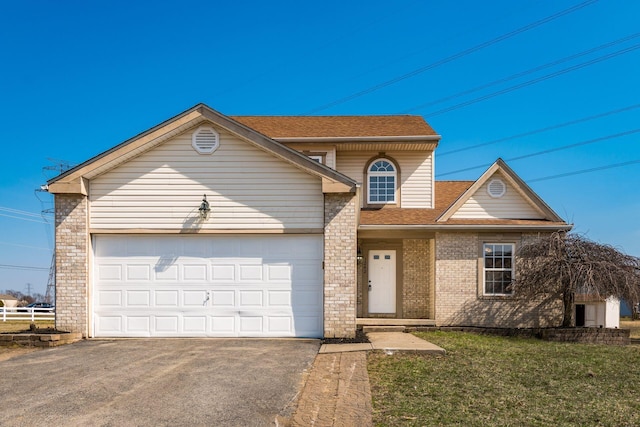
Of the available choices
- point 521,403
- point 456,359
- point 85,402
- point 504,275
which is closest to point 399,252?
point 504,275

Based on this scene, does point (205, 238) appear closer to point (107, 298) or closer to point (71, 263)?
point (107, 298)

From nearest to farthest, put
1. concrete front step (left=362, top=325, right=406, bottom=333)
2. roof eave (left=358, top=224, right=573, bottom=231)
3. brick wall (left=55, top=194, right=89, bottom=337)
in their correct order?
1. brick wall (left=55, top=194, right=89, bottom=337)
2. concrete front step (left=362, top=325, right=406, bottom=333)
3. roof eave (left=358, top=224, right=573, bottom=231)

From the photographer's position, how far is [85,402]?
603 centimetres

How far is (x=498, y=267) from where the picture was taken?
1509 centimetres

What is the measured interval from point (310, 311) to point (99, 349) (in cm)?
441

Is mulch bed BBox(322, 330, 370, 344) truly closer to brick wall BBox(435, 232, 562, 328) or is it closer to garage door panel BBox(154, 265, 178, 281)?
garage door panel BBox(154, 265, 178, 281)

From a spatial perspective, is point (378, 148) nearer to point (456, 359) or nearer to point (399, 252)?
point (399, 252)

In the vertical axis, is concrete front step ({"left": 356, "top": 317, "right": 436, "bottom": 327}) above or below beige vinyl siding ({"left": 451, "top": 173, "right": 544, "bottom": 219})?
below

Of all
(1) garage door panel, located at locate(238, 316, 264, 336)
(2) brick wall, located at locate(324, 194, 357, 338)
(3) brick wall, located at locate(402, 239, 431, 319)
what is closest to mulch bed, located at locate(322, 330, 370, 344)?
(2) brick wall, located at locate(324, 194, 357, 338)

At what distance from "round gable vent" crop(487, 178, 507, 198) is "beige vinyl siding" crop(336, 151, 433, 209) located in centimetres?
217

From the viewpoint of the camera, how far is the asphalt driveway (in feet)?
18.0

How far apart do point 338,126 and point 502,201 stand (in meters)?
6.29

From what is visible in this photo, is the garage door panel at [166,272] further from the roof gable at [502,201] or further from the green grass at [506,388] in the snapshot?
the roof gable at [502,201]

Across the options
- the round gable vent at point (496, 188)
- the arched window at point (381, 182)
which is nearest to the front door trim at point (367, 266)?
the arched window at point (381, 182)
